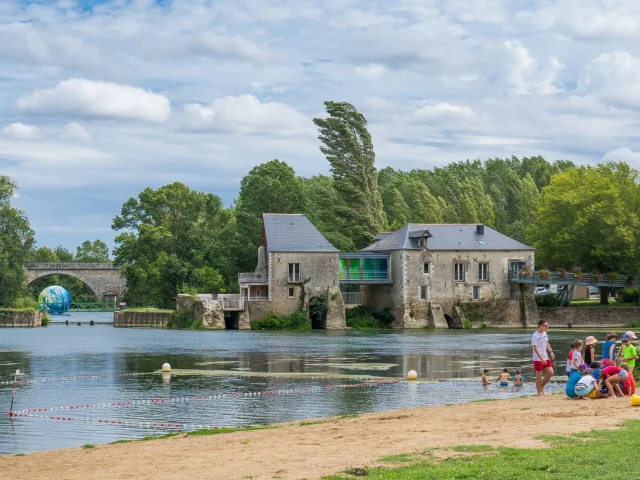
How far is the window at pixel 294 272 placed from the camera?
7000 cm

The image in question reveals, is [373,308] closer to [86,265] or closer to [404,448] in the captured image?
[86,265]

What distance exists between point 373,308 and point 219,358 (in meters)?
35.2

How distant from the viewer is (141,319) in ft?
262

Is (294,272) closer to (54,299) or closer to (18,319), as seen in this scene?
(18,319)

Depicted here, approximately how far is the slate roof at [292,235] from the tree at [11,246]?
2539 centimetres

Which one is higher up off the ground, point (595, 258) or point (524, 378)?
point (595, 258)

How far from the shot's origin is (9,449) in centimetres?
1828

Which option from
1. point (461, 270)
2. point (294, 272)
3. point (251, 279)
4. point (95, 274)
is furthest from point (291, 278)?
point (95, 274)

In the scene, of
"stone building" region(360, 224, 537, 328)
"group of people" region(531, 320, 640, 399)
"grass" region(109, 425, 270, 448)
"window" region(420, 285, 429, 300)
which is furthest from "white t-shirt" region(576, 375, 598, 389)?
"window" region(420, 285, 429, 300)

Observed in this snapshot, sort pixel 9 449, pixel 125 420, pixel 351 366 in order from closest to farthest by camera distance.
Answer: pixel 9 449
pixel 125 420
pixel 351 366

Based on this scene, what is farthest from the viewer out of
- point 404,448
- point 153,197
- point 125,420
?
point 153,197

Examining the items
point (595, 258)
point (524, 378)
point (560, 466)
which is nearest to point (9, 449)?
point (560, 466)

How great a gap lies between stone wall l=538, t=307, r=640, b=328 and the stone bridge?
190ft

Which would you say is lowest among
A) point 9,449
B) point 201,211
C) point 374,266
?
point 9,449
